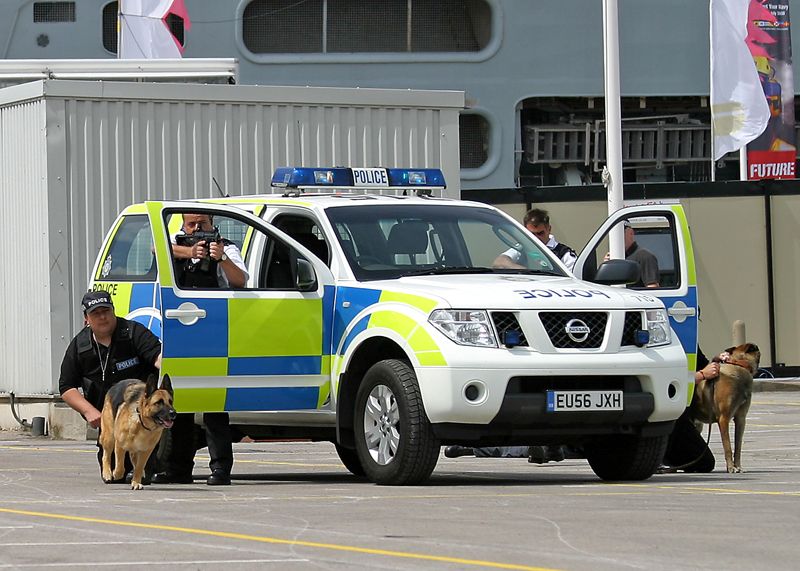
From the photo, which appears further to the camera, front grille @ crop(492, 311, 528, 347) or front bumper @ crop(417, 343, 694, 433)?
front grille @ crop(492, 311, 528, 347)

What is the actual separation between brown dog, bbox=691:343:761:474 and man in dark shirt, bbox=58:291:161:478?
12.3ft

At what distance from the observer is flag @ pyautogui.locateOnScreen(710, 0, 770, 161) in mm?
31719

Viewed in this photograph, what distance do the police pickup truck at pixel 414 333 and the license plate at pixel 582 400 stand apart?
0.03ft

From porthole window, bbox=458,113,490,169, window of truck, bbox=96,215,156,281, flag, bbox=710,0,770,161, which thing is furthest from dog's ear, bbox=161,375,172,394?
porthole window, bbox=458,113,490,169

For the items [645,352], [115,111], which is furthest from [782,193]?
[645,352]

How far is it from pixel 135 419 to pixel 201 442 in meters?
1.81

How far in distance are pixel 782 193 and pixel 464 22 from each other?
1898cm

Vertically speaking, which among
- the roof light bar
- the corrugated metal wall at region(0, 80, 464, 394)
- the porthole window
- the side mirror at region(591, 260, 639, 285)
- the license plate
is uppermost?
the porthole window

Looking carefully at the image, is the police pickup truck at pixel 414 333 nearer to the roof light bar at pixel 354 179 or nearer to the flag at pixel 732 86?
the roof light bar at pixel 354 179

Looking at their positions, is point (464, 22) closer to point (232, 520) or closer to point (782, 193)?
point (782, 193)

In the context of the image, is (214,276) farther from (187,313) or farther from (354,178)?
(354,178)

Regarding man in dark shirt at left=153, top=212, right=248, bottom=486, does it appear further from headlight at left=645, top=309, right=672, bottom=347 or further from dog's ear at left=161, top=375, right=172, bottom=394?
headlight at left=645, top=309, right=672, bottom=347

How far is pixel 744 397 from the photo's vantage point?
1304 centimetres

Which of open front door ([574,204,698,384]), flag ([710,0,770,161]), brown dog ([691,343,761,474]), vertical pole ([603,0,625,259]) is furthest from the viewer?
flag ([710,0,770,161])
